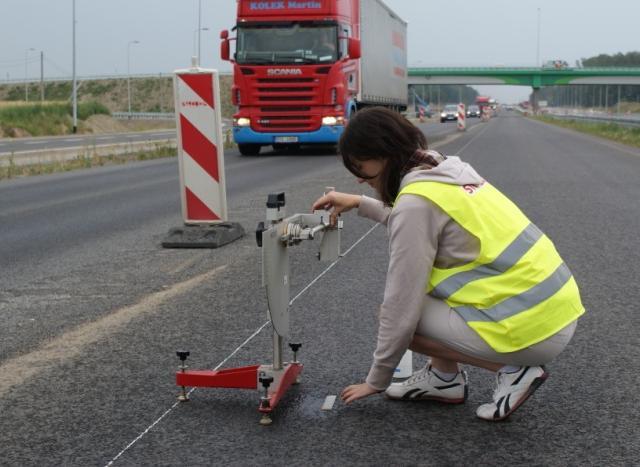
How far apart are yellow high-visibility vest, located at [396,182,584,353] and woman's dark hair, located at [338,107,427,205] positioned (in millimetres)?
116

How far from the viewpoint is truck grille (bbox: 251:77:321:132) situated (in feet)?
70.7

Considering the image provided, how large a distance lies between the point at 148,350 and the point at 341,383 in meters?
1.19

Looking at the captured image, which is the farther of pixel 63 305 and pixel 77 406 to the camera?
pixel 63 305

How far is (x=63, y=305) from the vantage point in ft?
19.9

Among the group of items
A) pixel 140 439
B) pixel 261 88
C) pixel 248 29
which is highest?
pixel 248 29

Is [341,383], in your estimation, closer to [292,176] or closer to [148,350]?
A: [148,350]

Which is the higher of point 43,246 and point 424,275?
point 424,275

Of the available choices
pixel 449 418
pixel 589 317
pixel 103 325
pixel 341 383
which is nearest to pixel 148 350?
pixel 103 325

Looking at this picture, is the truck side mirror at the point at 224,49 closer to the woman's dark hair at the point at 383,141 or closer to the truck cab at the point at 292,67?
the truck cab at the point at 292,67

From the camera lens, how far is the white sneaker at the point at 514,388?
137 inches

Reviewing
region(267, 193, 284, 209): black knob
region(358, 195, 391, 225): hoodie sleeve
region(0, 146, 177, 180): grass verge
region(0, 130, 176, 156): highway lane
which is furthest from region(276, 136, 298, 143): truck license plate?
region(267, 193, 284, 209): black knob

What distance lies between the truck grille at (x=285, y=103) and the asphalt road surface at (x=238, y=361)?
11.8m

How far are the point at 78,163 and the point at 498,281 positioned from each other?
19618mm

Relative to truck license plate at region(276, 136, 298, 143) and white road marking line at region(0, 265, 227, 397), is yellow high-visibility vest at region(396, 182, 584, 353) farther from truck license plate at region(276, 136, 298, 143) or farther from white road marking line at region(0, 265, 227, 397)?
truck license plate at region(276, 136, 298, 143)
